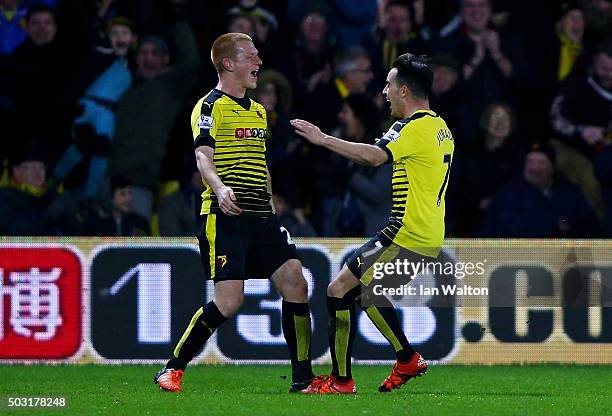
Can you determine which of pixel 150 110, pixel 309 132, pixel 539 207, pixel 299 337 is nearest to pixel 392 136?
pixel 309 132

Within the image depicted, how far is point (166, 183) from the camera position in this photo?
1386 centimetres

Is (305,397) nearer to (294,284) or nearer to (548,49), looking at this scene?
(294,284)

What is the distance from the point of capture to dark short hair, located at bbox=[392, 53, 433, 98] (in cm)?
909

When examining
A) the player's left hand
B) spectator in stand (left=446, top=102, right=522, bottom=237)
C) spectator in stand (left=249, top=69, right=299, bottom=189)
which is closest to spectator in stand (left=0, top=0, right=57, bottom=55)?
spectator in stand (left=249, top=69, right=299, bottom=189)

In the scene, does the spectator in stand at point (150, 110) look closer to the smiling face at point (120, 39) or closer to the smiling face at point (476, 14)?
the smiling face at point (120, 39)

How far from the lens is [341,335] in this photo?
909cm

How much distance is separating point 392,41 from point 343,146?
5676mm

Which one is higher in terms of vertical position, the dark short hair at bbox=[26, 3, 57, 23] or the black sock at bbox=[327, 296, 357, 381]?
the dark short hair at bbox=[26, 3, 57, 23]

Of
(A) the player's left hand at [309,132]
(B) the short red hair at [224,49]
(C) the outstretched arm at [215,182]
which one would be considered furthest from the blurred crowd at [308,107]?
(A) the player's left hand at [309,132]

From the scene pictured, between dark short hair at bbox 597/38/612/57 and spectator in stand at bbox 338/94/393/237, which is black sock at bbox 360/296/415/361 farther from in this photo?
dark short hair at bbox 597/38/612/57

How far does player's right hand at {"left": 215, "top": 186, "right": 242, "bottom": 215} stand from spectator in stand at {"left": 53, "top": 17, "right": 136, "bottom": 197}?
17.5 feet

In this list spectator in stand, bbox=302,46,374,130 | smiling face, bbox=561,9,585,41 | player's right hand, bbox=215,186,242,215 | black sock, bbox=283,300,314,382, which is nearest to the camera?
player's right hand, bbox=215,186,242,215

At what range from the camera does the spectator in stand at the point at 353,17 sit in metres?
14.5

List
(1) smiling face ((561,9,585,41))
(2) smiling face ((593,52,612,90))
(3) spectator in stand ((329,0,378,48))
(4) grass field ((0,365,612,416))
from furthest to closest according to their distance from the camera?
(3) spectator in stand ((329,0,378,48)), (1) smiling face ((561,9,585,41)), (2) smiling face ((593,52,612,90)), (4) grass field ((0,365,612,416))
